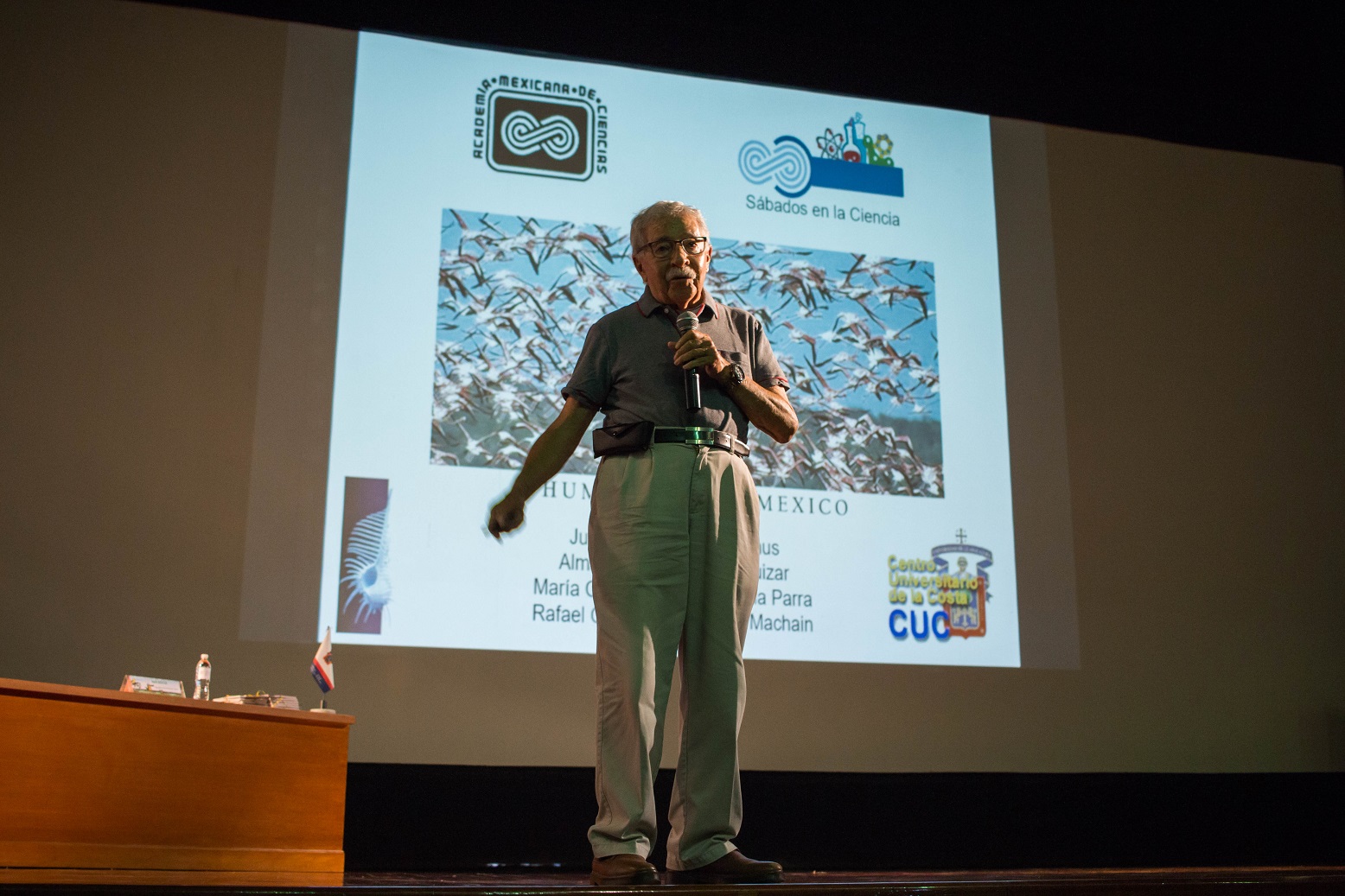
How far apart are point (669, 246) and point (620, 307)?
147cm

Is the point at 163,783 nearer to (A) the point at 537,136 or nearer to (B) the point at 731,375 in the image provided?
(B) the point at 731,375

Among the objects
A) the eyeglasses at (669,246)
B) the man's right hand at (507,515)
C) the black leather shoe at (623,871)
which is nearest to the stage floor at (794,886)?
the black leather shoe at (623,871)

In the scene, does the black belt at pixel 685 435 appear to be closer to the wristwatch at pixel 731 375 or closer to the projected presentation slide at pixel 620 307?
the wristwatch at pixel 731 375

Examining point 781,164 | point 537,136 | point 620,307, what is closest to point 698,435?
point 620,307

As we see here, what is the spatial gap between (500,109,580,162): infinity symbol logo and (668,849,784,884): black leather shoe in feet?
8.65

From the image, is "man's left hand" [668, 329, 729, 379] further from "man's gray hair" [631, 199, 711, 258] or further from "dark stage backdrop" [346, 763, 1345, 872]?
"dark stage backdrop" [346, 763, 1345, 872]

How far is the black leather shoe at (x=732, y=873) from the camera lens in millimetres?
1870

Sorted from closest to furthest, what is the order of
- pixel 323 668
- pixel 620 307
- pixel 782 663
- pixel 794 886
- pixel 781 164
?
pixel 794 886 < pixel 323 668 < pixel 620 307 < pixel 782 663 < pixel 781 164

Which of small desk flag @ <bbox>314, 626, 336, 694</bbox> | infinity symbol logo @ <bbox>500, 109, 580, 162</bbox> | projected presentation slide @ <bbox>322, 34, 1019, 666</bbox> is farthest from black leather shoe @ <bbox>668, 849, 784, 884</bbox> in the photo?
infinity symbol logo @ <bbox>500, 109, 580, 162</bbox>

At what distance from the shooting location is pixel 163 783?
2254 mm

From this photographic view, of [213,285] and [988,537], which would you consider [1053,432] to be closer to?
[988,537]

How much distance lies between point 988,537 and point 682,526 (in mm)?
2280

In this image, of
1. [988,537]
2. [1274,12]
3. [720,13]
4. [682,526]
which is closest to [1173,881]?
[682,526]

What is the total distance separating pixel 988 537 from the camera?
4.01 m
